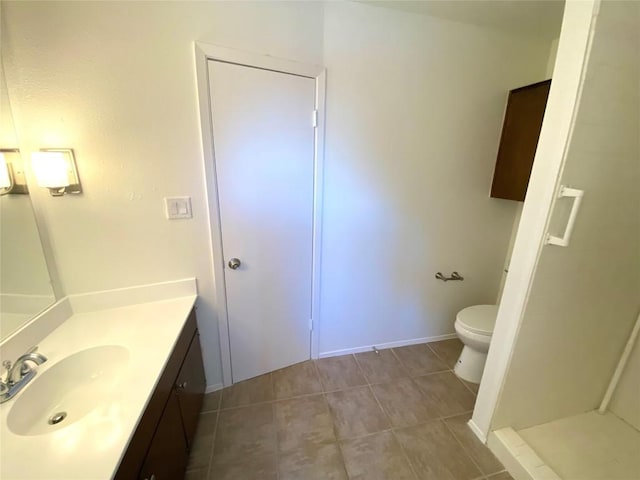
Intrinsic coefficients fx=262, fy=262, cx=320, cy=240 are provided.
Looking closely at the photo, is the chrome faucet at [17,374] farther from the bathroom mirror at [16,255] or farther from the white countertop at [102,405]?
the bathroom mirror at [16,255]

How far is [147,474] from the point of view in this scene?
0.86 m

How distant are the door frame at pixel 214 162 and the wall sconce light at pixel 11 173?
724 mm

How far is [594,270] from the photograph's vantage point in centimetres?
128

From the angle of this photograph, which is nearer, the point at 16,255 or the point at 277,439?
the point at 16,255

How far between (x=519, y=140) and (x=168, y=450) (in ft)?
8.73

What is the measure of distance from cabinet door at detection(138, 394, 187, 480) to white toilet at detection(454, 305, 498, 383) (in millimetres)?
1787

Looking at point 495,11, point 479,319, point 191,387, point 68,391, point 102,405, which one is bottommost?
point 191,387

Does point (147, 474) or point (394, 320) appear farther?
point (394, 320)

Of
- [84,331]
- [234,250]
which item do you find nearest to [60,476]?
[84,331]

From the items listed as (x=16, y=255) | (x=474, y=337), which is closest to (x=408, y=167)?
(x=474, y=337)

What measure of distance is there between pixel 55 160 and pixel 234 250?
0.87 metres

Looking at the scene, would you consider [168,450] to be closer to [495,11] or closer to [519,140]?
[519,140]

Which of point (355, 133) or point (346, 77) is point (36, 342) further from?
point (346, 77)

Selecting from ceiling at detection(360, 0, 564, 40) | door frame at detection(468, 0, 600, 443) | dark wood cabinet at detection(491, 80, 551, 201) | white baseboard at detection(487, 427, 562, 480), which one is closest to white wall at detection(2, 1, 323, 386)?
ceiling at detection(360, 0, 564, 40)
